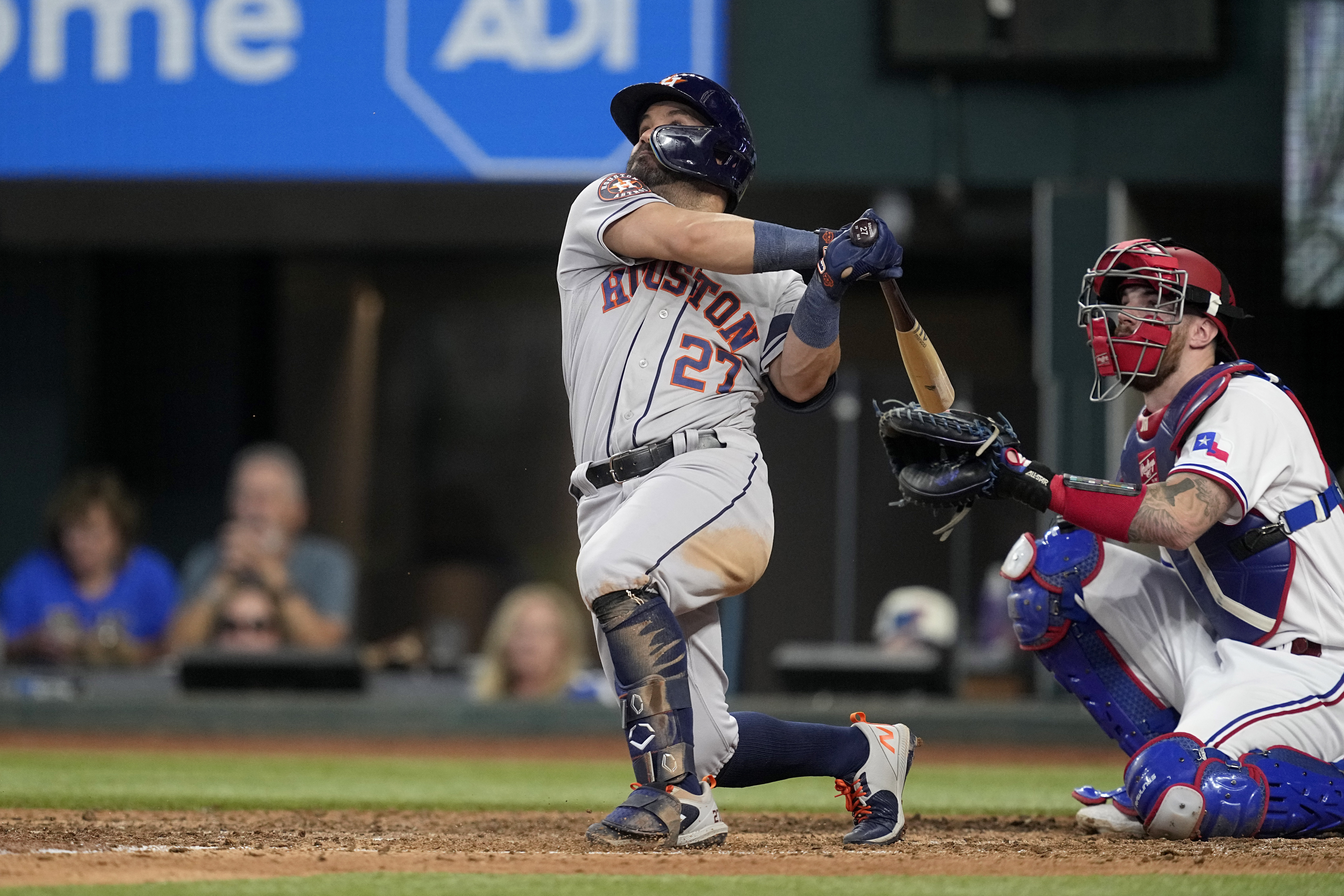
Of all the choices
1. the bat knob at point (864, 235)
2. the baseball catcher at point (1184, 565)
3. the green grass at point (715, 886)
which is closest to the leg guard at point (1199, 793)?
the baseball catcher at point (1184, 565)

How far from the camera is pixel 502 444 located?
11.9 m

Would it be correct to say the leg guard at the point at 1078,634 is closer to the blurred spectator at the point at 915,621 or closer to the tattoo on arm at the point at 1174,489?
the tattoo on arm at the point at 1174,489

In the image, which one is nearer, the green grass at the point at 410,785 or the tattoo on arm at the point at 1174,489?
the tattoo on arm at the point at 1174,489

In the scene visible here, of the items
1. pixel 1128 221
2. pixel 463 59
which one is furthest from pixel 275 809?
pixel 1128 221

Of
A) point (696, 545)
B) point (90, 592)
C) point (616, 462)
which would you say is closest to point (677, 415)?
point (616, 462)

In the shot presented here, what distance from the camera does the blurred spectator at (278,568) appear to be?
8031 mm

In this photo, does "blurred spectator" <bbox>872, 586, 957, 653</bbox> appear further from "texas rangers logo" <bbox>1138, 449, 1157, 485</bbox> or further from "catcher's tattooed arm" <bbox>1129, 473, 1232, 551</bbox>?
"catcher's tattooed arm" <bbox>1129, 473, 1232, 551</bbox>

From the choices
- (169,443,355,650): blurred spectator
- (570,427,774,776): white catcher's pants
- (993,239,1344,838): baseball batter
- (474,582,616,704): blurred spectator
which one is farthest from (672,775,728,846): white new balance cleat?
(169,443,355,650): blurred spectator

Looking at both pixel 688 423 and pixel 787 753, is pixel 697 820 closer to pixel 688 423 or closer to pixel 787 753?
pixel 787 753

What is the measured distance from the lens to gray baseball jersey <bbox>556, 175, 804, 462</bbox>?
10.9ft

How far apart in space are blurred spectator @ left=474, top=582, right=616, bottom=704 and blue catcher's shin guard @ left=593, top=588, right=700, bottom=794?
15.4ft

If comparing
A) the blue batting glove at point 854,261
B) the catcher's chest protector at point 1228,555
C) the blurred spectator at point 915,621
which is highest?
the blue batting glove at point 854,261

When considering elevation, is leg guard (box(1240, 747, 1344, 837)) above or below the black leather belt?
below

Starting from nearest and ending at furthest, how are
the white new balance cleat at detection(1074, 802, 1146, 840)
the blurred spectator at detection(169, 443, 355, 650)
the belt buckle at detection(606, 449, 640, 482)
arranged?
the belt buckle at detection(606, 449, 640, 482)
the white new balance cleat at detection(1074, 802, 1146, 840)
the blurred spectator at detection(169, 443, 355, 650)
